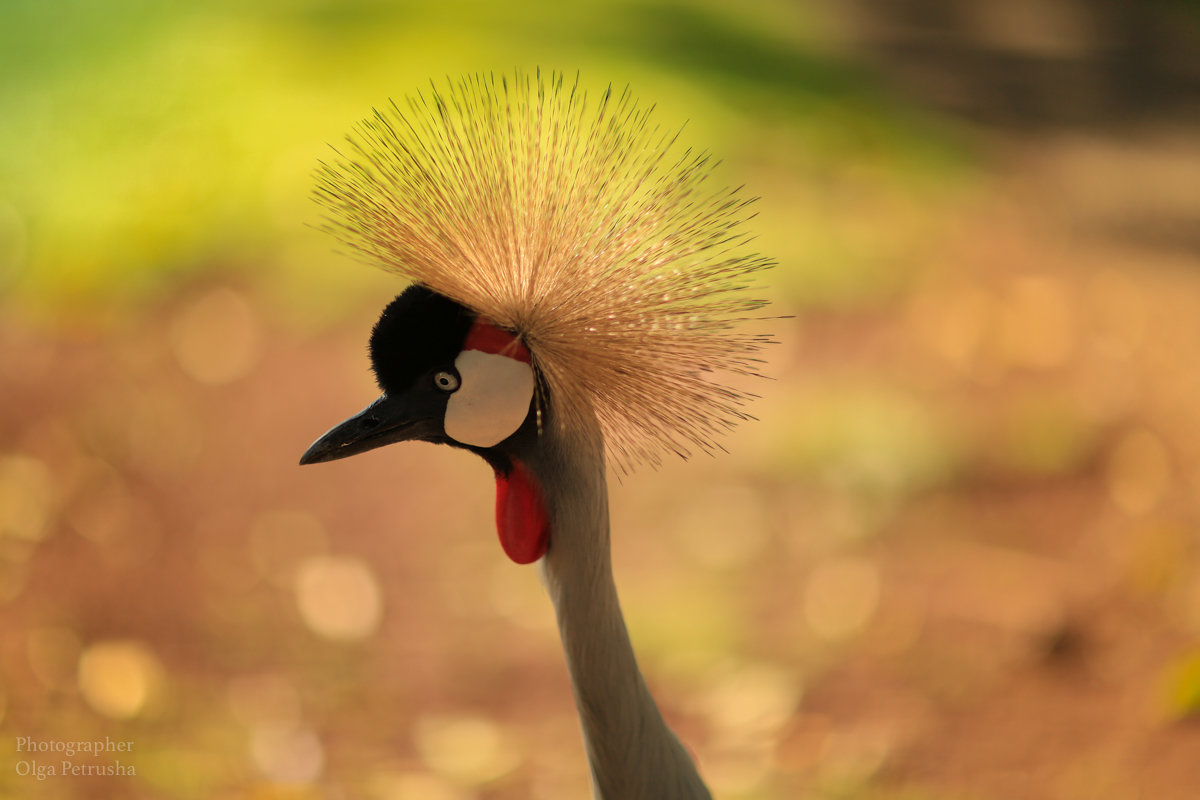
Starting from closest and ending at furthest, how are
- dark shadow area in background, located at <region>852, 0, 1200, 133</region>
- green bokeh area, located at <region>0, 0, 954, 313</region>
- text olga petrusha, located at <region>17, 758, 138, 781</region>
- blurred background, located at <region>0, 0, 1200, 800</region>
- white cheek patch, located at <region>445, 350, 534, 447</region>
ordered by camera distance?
white cheek patch, located at <region>445, 350, 534, 447</region> → text olga petrusha, located at <region>17, 758, 138, 781</region> → blurred background, located at <region>0, 0, 1200, 800</region> → green bokeh area, located at <region>0, 0, 954, 313</region> → dark shadow area in background, located at <region>852, 0, 1200, 133</region>

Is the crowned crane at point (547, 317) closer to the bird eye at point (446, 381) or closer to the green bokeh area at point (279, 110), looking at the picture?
the bird eye at point (446, 381)

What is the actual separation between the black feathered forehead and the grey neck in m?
0.11

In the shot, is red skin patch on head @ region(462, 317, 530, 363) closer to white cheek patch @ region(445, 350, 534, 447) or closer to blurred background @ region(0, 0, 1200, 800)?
white cheek patch @ region(445, 350, 534, 447)

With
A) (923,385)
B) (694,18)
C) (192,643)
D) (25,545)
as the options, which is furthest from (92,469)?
(694,18)

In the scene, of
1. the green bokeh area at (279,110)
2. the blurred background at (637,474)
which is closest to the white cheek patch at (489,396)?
the blurred background at (637,474)

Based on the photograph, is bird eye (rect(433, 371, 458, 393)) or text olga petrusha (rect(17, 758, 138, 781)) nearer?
bird eye (rect(433, 371, 458, 393))

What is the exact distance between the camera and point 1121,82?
4.23 metres

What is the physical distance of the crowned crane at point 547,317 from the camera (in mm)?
869

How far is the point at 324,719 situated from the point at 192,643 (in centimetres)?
35

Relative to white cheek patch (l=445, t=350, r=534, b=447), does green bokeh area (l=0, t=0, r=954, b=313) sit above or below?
above

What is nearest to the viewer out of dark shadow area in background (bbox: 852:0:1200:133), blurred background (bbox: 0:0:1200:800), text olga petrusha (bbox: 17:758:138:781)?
text olga petrusha (bbox: 17:758:138:781)

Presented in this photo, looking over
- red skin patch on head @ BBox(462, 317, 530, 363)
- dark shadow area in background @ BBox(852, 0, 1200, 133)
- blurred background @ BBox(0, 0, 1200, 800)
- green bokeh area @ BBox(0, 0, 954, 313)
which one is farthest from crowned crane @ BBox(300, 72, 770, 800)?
dark shadow area in background @ BBox(852, 0, 1200, 133)

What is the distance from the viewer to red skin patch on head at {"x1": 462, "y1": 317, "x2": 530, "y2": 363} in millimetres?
866

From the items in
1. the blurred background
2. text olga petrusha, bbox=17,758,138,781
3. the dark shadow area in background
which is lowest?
text olga petrusha, bbox=17,758,138,781
